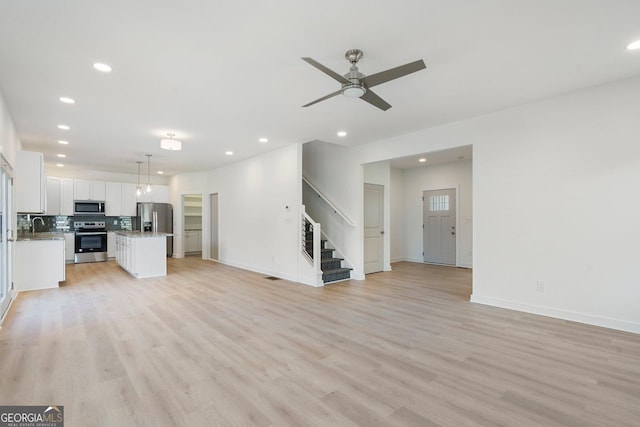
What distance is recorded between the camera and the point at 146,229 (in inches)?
382

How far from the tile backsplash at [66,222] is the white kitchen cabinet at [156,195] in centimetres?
82

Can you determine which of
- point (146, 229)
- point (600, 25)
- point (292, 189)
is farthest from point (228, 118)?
point (146, 229)

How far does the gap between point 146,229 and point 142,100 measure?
6.96 meters

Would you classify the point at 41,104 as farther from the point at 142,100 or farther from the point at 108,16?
the point at 108,16

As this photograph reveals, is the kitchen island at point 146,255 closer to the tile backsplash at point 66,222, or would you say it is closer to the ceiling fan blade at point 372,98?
the tile backsplash at point 66,222

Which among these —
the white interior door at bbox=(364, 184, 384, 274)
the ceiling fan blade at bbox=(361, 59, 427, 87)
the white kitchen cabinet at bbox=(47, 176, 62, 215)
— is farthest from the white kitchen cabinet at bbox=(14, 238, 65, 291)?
the ceiling fan blade at bbox=(361, 59, 427, 87)

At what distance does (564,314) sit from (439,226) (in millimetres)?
4569

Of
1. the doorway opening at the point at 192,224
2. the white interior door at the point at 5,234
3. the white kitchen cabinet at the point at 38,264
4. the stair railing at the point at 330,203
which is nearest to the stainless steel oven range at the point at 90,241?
the doorway opening at the point at 192,224

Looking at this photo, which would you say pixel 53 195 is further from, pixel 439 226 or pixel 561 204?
pixel 561 204

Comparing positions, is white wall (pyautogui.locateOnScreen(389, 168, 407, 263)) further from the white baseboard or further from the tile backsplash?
the tile backsplash

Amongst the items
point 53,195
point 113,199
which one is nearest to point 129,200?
point 113,199

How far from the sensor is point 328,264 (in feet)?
21.1

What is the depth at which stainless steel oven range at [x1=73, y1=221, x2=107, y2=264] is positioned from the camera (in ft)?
28.0

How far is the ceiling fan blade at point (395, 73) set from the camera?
2.38 m
